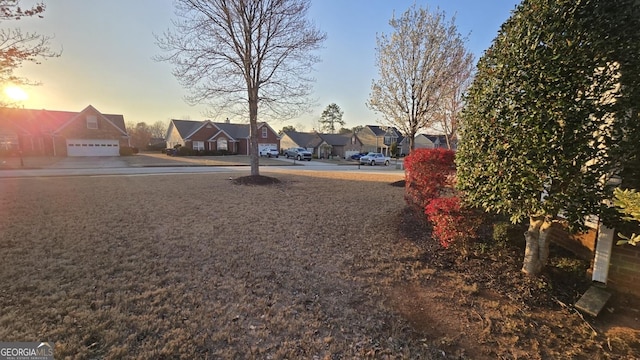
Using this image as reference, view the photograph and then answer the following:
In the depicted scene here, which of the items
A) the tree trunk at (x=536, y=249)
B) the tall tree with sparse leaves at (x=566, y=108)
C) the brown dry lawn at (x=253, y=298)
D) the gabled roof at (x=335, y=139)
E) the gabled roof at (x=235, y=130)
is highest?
the gabled roof at (x=235, y=130)

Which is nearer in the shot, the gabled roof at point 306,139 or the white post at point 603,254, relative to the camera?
the white post at point 603,254

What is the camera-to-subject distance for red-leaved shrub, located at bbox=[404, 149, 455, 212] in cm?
532

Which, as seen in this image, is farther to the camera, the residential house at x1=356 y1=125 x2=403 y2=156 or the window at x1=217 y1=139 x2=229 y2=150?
the residential house at x1=356 y1=125 x2=403 y2=156

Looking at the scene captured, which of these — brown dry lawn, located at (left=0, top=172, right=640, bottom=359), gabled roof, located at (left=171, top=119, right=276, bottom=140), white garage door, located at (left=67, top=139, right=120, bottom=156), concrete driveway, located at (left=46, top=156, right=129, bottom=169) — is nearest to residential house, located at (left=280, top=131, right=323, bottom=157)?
gabled roof, located at (left=171, top=119, right=276, bottom=140)

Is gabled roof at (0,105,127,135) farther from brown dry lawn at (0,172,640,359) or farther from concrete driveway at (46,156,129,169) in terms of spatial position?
brown dry lawn at (0,172,640,359)

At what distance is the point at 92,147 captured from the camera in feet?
103

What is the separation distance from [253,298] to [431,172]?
3943 millimetres

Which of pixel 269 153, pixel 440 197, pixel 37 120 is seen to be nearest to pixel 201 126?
pixel 269 153

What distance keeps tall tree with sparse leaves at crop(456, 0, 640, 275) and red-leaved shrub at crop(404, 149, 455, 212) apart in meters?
2.01

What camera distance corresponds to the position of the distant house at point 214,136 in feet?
127

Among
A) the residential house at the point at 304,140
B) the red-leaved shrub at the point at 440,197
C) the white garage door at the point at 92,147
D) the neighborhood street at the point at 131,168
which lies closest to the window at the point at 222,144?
the white garage door at the point at 92,147

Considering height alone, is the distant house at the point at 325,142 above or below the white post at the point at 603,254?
above

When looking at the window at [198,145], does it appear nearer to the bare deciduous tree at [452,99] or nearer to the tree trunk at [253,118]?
the tree trunk at [253,118]

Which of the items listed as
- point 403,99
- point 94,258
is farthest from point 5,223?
point 403,99
